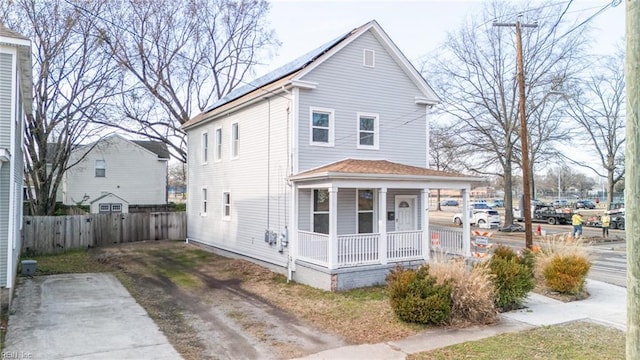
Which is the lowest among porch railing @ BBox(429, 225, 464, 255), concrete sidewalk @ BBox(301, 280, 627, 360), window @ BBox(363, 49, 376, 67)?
concrete sidewalk @ BBox(301, 280, 627, 360)

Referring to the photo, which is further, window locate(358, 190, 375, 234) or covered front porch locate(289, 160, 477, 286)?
window locate(358, 190, 375, 234)

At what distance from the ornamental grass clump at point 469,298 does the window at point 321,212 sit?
5.75m

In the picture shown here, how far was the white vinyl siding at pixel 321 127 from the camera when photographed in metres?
14.2

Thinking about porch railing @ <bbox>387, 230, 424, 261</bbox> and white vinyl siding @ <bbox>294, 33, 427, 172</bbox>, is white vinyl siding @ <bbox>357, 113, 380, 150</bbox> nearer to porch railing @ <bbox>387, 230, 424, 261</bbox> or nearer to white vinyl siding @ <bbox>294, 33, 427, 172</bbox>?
white vinyl siding @ <bbox>294, 33, 427, 172</bbox>

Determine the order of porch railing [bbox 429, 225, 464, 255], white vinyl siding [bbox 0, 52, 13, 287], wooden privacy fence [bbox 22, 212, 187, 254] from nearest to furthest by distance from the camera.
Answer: white vinyl siding [bbox 0, 52, 13, 287] < porch railing [bbox 429, 225, 464, 255] < wooden privacy fence [bbox 22, 212, 187, 254]

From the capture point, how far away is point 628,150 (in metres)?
3.90

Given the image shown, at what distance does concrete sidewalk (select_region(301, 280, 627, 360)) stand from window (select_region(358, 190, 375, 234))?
556cm

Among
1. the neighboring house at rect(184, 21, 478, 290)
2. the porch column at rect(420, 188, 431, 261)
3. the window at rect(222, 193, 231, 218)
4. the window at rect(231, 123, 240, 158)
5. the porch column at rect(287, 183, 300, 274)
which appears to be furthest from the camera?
the window at rect(222, 193, 231, 218)

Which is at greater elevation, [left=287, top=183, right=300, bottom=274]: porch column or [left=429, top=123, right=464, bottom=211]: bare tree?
[left=429, top=123, right=464, bottom=211]: bare tree

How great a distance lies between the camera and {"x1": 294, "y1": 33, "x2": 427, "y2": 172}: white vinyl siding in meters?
14.1

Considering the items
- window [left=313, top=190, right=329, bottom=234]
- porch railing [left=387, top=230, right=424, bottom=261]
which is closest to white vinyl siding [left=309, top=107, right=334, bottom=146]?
window [left=313, top=190, right=329, bottom=234]

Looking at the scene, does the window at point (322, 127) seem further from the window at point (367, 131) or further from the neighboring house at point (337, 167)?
the window at point (367, 131)

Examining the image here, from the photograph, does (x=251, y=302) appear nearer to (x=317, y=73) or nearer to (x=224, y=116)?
(x=317, y=73)

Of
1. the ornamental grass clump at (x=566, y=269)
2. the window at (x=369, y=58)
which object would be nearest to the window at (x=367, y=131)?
the window at (x=369, y=58)
